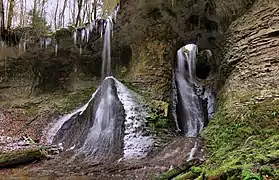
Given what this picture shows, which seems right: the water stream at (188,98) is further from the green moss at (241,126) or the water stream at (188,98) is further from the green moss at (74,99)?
the green moss at (74,99)

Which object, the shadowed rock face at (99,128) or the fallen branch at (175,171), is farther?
the shadowed rock face at (99,128)

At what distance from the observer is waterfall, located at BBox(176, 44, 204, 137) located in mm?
11322

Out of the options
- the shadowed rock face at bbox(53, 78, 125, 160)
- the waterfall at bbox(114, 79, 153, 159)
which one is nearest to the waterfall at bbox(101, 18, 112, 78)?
the shadowed rock face at bbox(53, 78, 125, 160)

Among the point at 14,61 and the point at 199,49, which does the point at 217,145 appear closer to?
the point at 199,49

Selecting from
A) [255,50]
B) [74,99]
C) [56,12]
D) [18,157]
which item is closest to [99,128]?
[18,157]

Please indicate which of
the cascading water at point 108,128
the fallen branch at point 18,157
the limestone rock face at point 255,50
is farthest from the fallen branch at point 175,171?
the fallen branch at point 18,157

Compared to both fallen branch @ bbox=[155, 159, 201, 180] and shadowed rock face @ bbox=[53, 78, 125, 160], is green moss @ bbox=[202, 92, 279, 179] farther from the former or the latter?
shadowed rock face @ bbox=[53, 78, 125, 160]

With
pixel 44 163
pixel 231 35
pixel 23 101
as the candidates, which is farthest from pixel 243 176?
pixel 23 101

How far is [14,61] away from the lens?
570 inches

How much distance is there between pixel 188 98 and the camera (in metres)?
12.8

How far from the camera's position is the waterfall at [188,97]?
1132cm

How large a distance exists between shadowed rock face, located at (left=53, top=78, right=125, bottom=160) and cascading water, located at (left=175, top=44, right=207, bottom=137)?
9.38 feet

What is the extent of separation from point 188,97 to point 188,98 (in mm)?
64

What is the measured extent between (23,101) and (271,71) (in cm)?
1061
